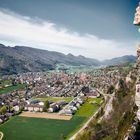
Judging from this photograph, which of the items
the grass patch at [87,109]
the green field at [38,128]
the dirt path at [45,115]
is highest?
the grass patch at [87,109]

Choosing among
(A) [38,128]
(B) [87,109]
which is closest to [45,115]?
(B) [87,109]

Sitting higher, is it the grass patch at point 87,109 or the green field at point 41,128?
the grass patch at point 87,109

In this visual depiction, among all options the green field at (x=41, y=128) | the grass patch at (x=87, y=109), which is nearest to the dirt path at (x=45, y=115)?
the green field at (x=41, y=128)

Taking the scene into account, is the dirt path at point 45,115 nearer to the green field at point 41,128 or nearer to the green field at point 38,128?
the green field at point 41,128

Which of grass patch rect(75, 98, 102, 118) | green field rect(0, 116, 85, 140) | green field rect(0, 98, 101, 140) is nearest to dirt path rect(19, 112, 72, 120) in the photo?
green field rect(0, 98, 101, 140)

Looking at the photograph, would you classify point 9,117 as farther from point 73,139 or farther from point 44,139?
point 73,139

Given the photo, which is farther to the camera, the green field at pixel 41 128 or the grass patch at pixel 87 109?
the grass patch at pixel 87 109

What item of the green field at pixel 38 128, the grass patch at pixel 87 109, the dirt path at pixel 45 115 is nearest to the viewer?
the green field at pixel 38 128

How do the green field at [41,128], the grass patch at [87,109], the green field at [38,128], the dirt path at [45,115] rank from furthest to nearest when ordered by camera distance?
the grass patch at [87,109], the dirt path at [45,115], the green field at [41,128], the green field at [38,128]
